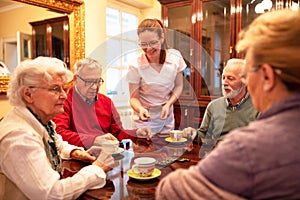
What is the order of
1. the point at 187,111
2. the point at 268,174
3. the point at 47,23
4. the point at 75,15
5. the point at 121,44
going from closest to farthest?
the point at 268,174 → the point at 47,23 → the point at 75,15 → the point at 187,111 → the point at 121,44

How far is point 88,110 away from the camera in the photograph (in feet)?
6.41

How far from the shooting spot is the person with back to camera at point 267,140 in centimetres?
59

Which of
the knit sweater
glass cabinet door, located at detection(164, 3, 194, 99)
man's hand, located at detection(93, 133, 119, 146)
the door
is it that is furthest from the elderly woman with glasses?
glass cabinet door, located at detection(164, 3, 194, 99)

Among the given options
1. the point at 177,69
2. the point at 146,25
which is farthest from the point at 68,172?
the point at 177,69

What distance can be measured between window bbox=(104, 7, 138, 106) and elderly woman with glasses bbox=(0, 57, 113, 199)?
2223 millimetres

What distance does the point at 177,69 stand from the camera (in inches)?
87.9

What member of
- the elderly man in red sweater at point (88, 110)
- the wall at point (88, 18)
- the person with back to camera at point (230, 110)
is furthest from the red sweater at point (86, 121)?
the wall at point (88, 18)

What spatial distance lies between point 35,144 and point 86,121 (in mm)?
929

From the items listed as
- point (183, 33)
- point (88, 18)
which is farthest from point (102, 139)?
point (183, 33)

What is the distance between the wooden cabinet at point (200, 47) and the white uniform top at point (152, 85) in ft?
3.19

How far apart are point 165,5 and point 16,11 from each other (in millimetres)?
1756

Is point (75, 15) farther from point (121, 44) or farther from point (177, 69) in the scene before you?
point (177, 69)

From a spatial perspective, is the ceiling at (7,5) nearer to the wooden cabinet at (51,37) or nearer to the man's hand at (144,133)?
the wooden cabinet at (51,37)

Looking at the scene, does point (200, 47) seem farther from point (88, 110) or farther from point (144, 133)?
point (88, 110)
